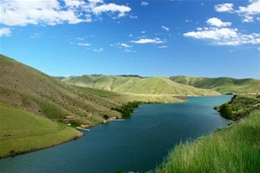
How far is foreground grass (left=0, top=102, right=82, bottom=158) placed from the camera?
76.6m

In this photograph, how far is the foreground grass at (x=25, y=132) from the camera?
251 feet

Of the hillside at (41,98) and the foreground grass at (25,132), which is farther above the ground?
the hillside at (41,98)

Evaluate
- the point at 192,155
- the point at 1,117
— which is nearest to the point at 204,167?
the point at 192,155

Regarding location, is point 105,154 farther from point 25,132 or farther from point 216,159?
point 216,159

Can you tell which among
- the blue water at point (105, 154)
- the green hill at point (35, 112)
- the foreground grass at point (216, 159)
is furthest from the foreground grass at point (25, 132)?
the foreground grass at point (216, 159)

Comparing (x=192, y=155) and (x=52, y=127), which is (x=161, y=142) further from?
(x=192, y=155)

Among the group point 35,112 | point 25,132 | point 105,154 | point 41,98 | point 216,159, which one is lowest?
point 105,154

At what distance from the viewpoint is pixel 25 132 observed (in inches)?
3445

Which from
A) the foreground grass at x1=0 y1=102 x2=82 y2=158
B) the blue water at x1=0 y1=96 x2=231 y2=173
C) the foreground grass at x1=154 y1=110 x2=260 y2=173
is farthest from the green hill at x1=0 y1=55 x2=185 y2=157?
the foreground grass at x1=154 y1=110 x2=260 y2=173

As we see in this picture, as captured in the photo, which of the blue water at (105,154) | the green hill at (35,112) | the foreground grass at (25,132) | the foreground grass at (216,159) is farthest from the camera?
the green hill at (35,112)

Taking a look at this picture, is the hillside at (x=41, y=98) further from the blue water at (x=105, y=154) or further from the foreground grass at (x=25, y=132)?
the blue water at (x=105, y=154)

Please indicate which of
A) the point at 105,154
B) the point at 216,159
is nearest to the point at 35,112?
the point at 105,154

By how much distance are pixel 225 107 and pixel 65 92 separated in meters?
90.6

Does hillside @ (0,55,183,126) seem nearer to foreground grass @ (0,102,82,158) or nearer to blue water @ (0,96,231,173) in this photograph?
foreground grass @ (0,102,82,158)
